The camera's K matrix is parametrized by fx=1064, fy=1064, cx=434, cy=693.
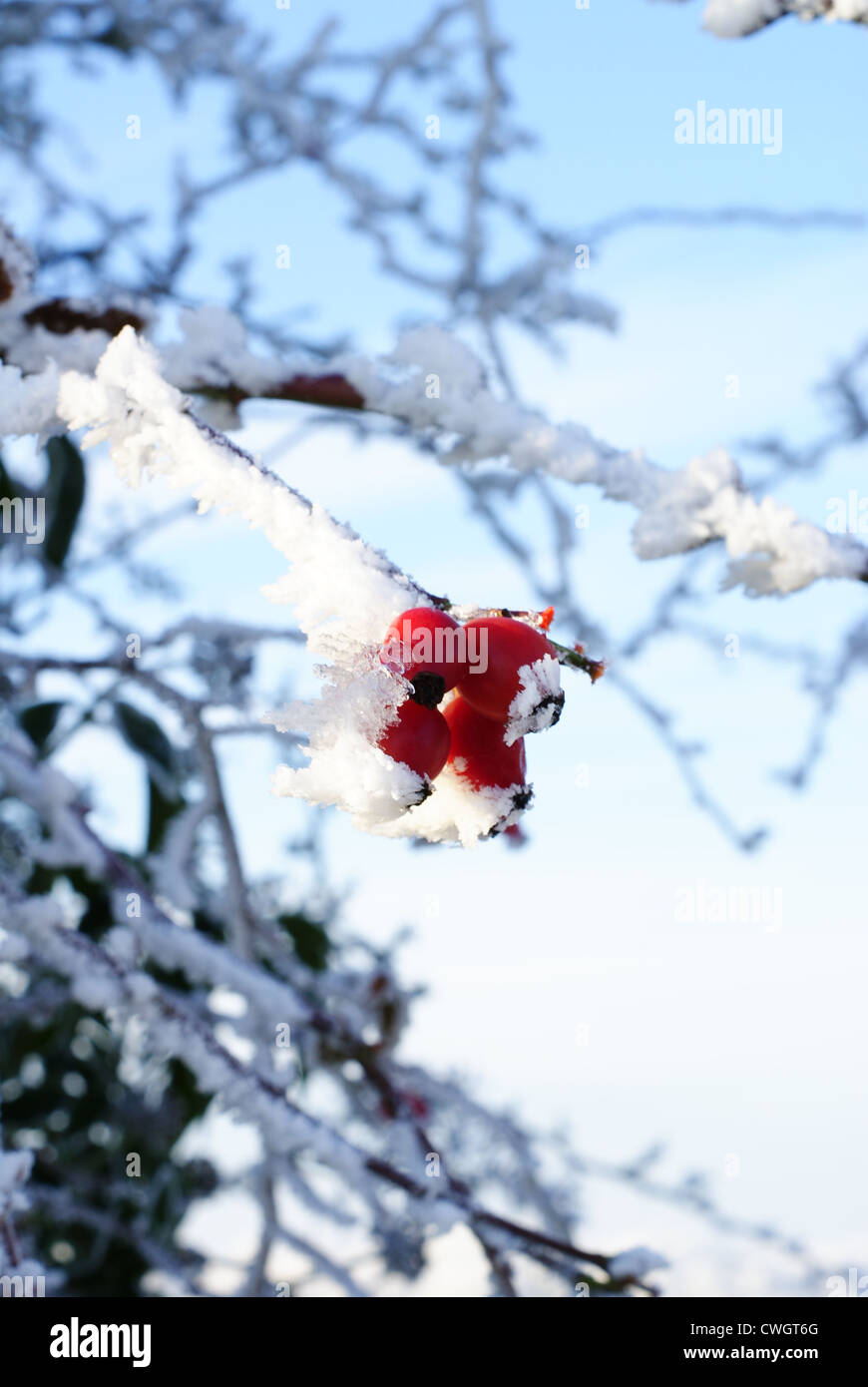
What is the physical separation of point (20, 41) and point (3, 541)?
1.45m

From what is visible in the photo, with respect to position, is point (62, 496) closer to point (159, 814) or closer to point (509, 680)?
point (159, 814)

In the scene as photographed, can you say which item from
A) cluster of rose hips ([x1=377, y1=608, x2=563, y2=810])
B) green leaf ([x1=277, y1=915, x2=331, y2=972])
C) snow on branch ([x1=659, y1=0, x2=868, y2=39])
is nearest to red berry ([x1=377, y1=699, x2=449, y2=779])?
cluster of rose hips ([x1=377, y1=608, x2=563, y2=810])

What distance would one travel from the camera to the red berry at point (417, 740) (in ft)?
2.26

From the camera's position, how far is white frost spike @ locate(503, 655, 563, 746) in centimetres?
71

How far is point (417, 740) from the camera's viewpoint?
70cm

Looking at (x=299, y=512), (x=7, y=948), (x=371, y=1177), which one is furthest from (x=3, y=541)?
(x=299, y=512)

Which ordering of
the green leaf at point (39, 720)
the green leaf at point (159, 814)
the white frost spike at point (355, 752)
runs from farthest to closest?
the green leaf at point (159, 814), the green leaf at point (39, 720), the white frost spike at point (355, 752)

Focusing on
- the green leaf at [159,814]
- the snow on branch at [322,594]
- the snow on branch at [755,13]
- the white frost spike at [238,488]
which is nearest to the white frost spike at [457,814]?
the snow on branch at [322,594]

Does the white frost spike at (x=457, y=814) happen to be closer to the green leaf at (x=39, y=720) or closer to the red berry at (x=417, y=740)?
the red berry at (x=417, y=740)

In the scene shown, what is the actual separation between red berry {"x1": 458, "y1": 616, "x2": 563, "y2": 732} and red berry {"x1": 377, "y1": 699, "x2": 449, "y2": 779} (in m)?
0.04

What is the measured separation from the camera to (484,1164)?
4902 millimetres

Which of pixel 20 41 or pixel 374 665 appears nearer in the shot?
pixel 374 665

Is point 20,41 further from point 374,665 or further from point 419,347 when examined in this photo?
point 374,665

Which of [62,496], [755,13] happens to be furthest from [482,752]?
[62,496]
